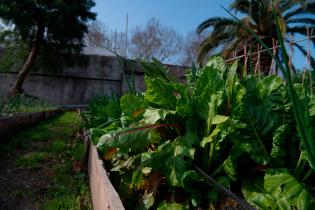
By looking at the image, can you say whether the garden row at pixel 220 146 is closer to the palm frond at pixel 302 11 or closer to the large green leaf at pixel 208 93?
the large green leaf at pixel 208 93

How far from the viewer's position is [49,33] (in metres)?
15.7

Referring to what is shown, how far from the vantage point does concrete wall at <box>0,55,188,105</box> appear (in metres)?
17.1

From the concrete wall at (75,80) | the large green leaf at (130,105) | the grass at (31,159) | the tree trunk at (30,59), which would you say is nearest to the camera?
the large green leaf at (130,105)

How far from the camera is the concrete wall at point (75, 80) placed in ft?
56.1

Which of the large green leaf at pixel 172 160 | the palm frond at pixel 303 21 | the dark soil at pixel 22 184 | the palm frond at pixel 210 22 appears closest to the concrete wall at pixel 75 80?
the palm frond at pixel 210 22

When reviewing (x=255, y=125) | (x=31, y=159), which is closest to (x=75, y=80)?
(x=31, y=159)

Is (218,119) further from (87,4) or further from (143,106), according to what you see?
(87,4)

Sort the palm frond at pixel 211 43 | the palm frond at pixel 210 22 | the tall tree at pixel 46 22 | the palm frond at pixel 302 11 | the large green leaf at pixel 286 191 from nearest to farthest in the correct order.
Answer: the large green leaf at pixel 286 191 → the palm frond at pixel 302 11 → the palm frond at pixel 210 22 → the palm frond at pixel 211 43 → the tall tree at pixel 46 22

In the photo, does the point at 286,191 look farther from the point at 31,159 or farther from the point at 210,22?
the point at 210,22

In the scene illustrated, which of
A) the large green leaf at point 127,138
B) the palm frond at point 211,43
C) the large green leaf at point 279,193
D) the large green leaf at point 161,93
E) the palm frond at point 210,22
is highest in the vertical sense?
the palm frond at point 210,22

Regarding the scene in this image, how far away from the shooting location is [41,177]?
2.63m

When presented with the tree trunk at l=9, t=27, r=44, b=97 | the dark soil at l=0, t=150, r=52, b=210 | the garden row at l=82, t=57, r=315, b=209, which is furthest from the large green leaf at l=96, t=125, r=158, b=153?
the tree trunk at l=9, t=27, r=44, b=97

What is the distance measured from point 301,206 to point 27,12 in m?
15.7

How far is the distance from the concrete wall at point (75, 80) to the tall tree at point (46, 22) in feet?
4.59
